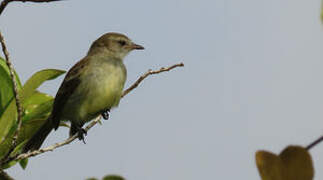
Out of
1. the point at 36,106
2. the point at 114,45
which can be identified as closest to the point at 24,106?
the point at 36,106

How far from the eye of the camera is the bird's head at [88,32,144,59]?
309 inches

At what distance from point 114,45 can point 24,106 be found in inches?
150

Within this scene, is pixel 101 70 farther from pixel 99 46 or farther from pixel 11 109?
pixel 11 109

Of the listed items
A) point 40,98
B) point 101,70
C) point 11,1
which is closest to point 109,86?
point 101,70

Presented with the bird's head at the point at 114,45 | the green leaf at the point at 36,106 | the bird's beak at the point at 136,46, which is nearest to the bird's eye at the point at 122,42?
the bird's head at the point at 114,45

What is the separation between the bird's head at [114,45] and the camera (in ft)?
25.8

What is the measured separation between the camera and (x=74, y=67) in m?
7.26

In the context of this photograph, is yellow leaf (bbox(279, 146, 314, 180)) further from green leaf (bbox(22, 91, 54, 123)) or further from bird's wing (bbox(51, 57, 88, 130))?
bird's wing (bbox(51, 57, 88, 130))

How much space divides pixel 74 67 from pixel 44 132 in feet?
4.86

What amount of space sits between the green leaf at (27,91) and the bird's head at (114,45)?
3.76m

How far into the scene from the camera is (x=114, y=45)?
802 centimetres

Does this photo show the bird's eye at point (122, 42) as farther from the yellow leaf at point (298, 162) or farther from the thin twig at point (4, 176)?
the yellow leaf at point (298, 162)

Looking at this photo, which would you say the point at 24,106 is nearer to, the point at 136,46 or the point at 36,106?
the point at 36,106

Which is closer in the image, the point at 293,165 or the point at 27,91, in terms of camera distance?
the point at 293,165
